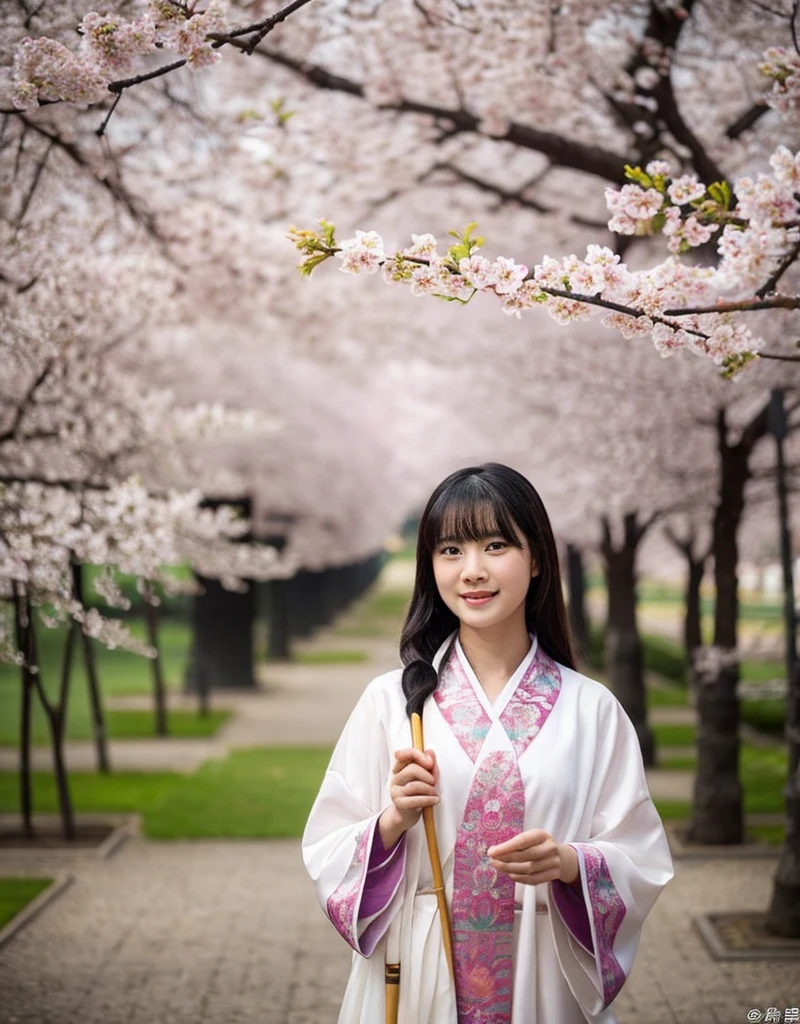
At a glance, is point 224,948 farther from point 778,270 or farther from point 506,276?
point 778,270

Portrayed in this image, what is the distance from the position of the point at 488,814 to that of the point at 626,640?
9.78m

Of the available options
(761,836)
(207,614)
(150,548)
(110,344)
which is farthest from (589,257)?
(207,614)

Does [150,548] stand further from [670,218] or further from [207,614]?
[207,614]

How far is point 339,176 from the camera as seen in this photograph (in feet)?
27.0

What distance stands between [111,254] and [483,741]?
5944mm

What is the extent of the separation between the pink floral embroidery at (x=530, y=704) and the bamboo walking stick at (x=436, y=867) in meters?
0.22

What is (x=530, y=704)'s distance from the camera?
9.68 ft

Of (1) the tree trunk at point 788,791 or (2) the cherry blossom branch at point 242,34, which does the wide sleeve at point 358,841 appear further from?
(1) the tree trunk at point 788,791

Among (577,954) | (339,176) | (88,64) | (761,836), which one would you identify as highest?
(339,176)

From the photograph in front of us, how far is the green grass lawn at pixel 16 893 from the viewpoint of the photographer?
282 inches

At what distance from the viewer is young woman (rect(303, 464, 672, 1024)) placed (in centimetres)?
284

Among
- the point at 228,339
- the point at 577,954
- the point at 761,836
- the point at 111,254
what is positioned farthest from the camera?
the point at 228,339

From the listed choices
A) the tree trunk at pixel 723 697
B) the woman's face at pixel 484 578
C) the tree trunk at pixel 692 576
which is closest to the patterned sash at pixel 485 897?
the woman's face at pixel 484 578

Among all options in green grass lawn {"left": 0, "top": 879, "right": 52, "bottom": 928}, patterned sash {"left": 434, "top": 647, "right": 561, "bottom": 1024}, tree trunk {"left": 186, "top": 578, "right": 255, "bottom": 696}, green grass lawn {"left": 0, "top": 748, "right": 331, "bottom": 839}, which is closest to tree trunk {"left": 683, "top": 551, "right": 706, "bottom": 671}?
green grass lawn {"left": 0, "top": 748, "right": 331, "bottom": 839}
